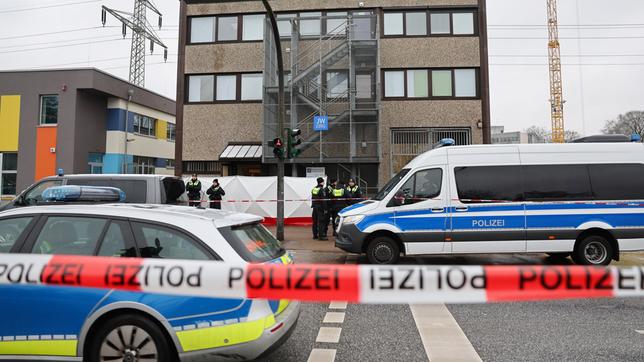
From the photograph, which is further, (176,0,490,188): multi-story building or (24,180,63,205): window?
(176,0,490,188): multi-story building

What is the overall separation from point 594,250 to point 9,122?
99.5 feet

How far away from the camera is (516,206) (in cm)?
763

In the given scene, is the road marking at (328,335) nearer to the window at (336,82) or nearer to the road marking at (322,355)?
the road marking at (322,355)

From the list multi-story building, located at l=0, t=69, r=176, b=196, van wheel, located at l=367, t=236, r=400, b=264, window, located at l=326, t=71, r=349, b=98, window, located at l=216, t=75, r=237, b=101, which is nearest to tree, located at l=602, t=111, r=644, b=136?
window, located at l=326, t=71, r=349, b=98

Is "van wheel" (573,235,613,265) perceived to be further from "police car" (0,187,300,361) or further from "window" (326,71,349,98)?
"window" (326,71,349,98)

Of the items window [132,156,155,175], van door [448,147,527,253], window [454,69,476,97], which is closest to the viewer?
van door [448,147,527,253]

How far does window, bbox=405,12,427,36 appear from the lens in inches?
770

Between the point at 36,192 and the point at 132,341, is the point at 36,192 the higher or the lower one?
the higher one

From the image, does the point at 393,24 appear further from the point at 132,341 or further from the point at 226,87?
the point at 132,341

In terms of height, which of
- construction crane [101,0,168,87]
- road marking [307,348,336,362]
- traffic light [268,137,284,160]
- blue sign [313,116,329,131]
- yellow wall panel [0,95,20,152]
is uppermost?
construction crane [101,0,168,87]

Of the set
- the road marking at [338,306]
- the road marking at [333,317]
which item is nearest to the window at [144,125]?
the road marking at [338,306]

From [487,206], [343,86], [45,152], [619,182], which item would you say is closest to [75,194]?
[487,206]

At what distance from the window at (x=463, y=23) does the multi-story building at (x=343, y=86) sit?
0.05 m

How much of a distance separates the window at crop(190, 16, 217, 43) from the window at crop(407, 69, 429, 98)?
426 inches
